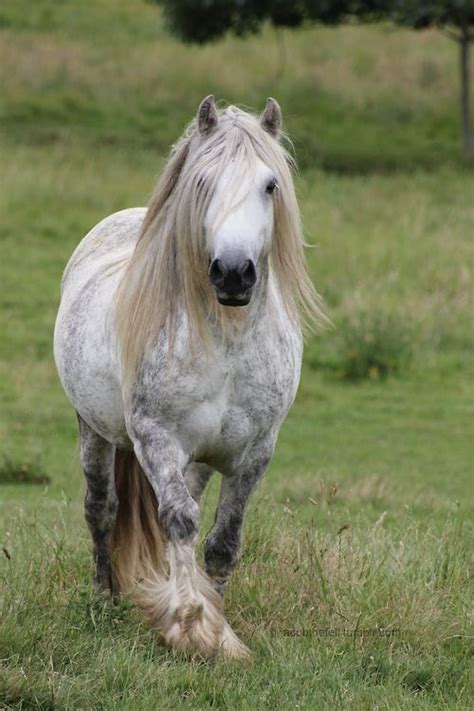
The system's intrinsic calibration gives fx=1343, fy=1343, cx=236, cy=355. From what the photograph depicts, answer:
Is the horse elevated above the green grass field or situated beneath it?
elevated above

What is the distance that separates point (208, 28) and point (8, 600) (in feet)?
61.5

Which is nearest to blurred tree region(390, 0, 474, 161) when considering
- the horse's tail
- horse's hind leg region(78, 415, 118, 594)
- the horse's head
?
horse's hind leg region(78, 415, 118, 594)

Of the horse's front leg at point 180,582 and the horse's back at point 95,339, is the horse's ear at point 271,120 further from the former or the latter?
the horse's front leg at point 180,582

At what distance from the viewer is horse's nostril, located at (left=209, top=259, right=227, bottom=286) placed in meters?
4.44

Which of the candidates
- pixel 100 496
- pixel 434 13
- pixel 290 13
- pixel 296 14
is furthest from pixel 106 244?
pixel 296 14

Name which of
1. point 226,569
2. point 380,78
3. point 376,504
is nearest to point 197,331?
point 226,569

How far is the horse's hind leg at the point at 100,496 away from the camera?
596 centimetres

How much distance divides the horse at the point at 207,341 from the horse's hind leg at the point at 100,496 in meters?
0.43

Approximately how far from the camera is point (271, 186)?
4762 mm

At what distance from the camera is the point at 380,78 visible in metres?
28.4

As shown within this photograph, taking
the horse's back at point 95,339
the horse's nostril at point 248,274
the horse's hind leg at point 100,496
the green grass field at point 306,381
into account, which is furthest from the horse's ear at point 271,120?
the horse's hind leg at point 100,496

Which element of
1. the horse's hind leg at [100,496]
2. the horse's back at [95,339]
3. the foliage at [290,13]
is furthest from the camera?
the foliage at [290,13]

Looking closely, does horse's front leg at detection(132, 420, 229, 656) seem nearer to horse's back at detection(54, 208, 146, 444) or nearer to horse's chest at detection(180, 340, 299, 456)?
horse's chest at detection(180, 340, 299, 456)

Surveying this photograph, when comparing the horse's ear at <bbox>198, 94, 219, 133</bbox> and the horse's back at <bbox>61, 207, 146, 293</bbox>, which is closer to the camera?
the horse's ear at <bbox>198, 94, 219, 133</bbox>
